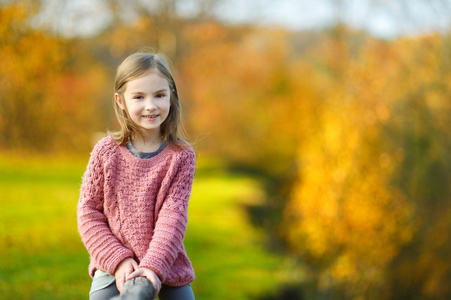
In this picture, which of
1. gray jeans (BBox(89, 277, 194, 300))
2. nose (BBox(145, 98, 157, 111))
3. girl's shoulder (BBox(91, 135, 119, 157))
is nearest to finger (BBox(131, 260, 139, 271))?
gray jeans (BBox(89, 277, 194, 300))

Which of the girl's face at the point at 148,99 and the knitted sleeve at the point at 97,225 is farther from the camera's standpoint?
the girl's face at the point at 148,99

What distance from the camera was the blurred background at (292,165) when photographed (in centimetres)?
817

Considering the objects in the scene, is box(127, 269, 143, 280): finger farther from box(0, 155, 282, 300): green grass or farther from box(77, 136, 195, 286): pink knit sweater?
box(0, 155, 282, 300): green grass

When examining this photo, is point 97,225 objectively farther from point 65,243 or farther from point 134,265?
point 65,243

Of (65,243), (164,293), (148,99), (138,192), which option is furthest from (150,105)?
(65,243)

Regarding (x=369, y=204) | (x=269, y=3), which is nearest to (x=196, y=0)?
(x=269, y=3)

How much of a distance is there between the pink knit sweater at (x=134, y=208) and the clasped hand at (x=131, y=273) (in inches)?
1.1

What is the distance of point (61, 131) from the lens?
10648 millimetres

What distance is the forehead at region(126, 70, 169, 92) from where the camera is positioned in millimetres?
2244

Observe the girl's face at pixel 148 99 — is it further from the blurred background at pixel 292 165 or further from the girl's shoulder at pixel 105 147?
the blurred background at pixel 292 165

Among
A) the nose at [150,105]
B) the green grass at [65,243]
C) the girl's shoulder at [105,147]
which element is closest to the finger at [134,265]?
the girl's shoulder at [105,147]

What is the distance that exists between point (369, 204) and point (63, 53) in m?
8.60

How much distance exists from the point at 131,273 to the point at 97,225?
0.27m

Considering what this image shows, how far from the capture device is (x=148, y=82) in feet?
7.37
